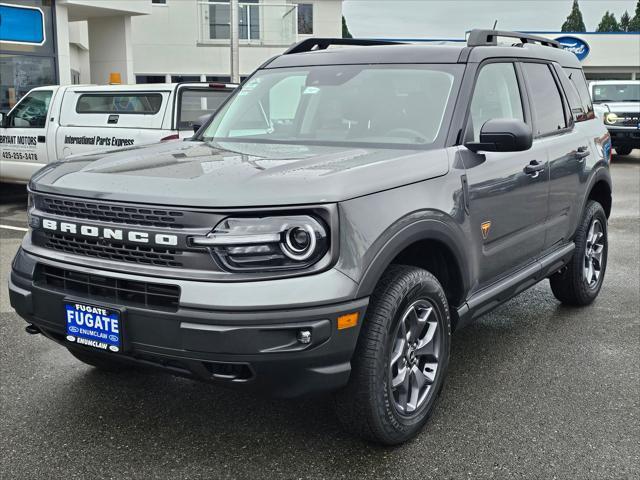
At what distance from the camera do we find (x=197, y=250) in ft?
9.43

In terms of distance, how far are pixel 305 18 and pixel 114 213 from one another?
1109 inches

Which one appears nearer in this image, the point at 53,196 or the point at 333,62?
the point at 53,196

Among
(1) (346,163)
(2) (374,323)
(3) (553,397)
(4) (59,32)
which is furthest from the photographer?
(4) (59,32)

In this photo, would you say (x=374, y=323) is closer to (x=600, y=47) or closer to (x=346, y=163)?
(x=346, y=163)

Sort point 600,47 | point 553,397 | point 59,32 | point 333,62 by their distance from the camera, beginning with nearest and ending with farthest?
1. point 553,397
2. point 333,62
3. point 59,32
4. point 600,47

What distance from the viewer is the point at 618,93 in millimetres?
19031

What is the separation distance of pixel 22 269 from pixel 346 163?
1.54 meters

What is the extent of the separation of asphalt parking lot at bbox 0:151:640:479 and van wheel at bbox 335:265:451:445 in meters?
0.17

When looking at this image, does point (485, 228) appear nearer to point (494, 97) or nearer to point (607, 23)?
point (494, 97)

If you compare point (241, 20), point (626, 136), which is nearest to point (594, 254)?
point (626, 136)

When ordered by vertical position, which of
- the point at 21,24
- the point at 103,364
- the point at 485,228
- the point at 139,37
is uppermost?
the point at 139,37

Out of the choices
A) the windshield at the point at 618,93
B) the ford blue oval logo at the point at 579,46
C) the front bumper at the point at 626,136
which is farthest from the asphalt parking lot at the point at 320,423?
the ford blue oval logo at the point at 579,46

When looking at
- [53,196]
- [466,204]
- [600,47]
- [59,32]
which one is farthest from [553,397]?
[600,47]

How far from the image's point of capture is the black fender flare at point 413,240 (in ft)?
9.76
